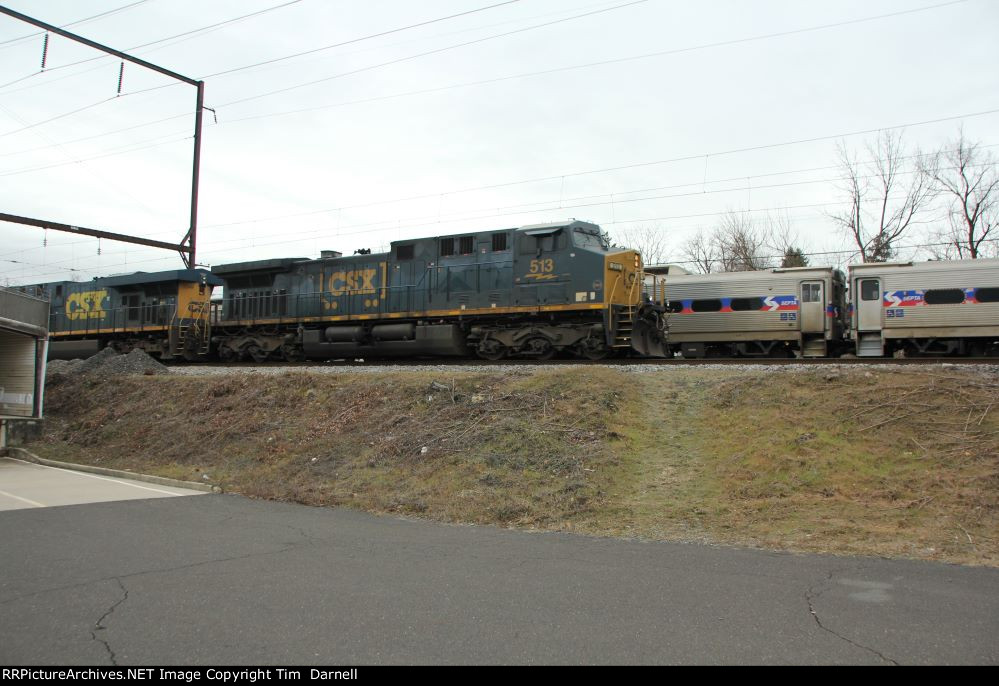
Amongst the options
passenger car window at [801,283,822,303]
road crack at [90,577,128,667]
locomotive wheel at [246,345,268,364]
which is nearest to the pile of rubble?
locomotive wheel at [246,345,268,364]

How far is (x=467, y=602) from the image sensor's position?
486 cm

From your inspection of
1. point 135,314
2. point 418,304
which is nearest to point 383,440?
point 418,304

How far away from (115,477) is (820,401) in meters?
11.8

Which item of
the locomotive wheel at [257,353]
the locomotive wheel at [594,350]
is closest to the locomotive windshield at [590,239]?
the locomotive wheel at [594,350]

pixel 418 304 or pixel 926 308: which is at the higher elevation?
pixel 926 308

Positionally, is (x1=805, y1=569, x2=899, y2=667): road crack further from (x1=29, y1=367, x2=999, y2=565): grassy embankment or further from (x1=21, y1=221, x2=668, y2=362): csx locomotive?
(x1=21, y1=221, x2=668, y2=362): csx locomotive

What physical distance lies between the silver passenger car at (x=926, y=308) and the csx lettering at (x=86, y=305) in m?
26.3

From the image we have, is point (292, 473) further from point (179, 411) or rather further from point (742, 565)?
point (742, 565)

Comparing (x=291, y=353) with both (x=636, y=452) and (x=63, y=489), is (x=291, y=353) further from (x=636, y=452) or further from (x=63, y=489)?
(x=636, y=452)

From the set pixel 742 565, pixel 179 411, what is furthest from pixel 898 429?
pixel 179 411

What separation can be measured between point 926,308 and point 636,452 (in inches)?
546

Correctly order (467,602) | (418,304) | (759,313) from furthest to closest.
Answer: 1. (759,313)
2. (418,304)
3. (467,602)

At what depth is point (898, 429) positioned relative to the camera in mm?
8852

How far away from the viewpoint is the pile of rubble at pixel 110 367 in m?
19.1
